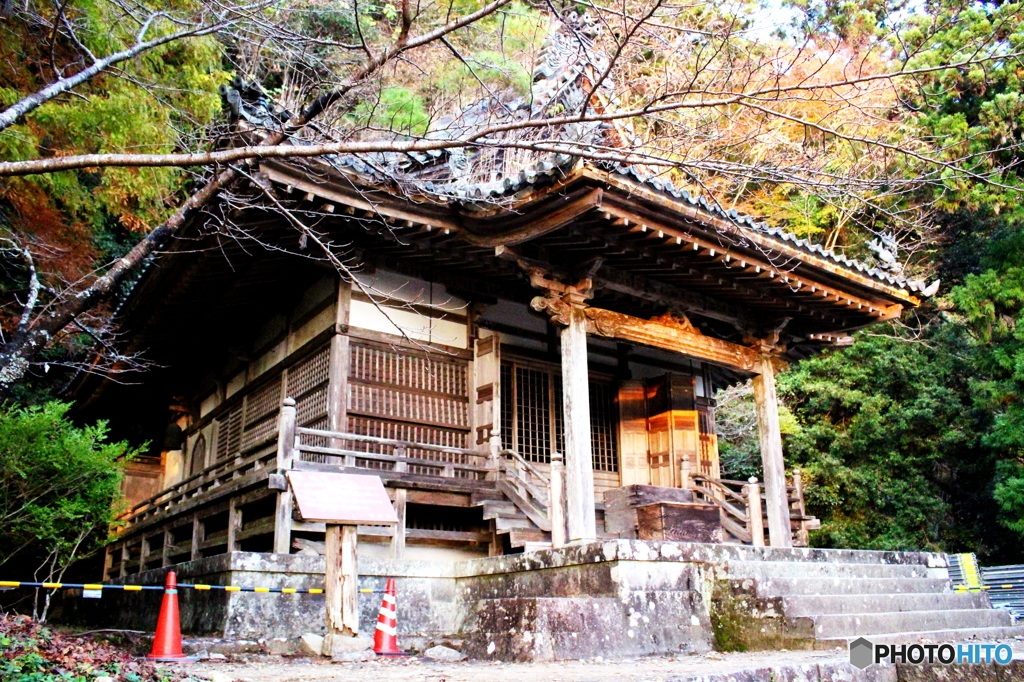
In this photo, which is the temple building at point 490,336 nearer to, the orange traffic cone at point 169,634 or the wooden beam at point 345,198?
the wooden beam at point 345,198

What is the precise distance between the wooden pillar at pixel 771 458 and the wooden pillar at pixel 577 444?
324 centimetres

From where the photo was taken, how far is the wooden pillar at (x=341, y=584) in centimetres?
661

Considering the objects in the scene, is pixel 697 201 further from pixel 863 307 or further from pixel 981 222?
pixel 981 222

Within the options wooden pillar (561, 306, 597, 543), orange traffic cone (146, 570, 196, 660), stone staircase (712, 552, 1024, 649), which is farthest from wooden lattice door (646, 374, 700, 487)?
orange traffic cone (146, 570, 196, 660)

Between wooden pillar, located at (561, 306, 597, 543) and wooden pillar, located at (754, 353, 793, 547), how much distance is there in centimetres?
324

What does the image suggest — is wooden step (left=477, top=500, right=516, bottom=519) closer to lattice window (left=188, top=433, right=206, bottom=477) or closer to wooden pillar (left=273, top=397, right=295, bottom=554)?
wooden pillar (left=273, top=397, right=295, bottom=554)

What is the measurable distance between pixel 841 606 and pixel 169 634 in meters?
5.89

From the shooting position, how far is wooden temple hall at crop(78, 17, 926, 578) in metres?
8.40

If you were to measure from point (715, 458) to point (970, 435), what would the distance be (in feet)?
26.9

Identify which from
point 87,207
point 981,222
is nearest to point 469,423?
point 87,207

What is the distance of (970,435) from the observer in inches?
698

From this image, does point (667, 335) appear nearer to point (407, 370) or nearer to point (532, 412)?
point (532, 412)

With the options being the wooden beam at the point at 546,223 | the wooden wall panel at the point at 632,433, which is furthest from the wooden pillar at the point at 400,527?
the wooden wall panel at the point at 632,433

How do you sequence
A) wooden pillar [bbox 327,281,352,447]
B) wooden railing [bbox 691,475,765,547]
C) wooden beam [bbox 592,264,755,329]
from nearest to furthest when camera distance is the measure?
wooden beam [bbox 592,264,755,329]
wooden pillar [bbox 327,281,352,447]
wooden railing [bbox 691,475,765,547]
